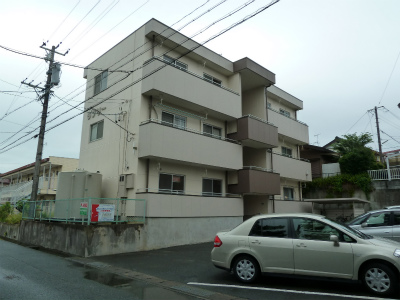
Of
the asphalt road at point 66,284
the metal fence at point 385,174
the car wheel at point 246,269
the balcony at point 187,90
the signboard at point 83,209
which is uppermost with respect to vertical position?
the balcony at point 187,90

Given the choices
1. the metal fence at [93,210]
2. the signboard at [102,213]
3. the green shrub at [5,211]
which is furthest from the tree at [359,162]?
the green shrub at [5,211]

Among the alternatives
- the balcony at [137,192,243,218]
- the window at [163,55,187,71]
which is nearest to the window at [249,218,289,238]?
the balcony at [137,192,243,218]

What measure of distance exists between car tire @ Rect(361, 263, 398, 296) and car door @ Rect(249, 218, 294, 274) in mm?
1368

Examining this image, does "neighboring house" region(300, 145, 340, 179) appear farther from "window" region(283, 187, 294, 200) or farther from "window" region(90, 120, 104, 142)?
"window" region(90, 120, 104, 142)

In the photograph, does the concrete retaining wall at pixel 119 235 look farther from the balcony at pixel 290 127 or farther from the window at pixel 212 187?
the balcony at pixel 290 127

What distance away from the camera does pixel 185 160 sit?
14.0m

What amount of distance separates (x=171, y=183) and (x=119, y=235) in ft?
12.6

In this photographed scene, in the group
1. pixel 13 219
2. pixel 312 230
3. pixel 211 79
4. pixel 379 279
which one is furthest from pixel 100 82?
pixel 379 279

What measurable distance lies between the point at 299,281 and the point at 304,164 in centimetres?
1689

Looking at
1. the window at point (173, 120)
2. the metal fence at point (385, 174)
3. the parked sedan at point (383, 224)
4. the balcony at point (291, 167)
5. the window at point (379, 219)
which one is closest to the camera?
the parked sedan at point (383, 224)

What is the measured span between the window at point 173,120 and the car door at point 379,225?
9.17m

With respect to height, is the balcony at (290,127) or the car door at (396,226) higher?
the balcony at (290,127)

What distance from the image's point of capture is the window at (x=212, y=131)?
1680 cm

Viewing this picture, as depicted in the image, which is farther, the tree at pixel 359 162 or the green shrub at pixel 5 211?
the tree at pixel 359 162
